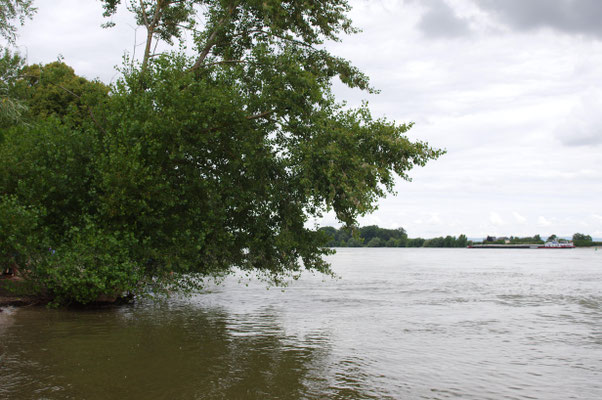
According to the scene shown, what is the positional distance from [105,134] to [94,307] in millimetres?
8747

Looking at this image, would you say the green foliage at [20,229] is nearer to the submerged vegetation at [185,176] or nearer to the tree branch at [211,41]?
the submerged vegetation at [185,176]

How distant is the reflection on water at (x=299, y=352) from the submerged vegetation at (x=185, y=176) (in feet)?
8.65

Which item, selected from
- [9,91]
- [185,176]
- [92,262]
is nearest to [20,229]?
[92,262]

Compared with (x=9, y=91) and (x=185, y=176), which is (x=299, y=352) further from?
(x=9, y=91)

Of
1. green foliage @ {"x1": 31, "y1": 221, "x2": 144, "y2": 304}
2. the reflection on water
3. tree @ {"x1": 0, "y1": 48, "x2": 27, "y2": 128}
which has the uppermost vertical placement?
tree @ {"x1": 0, "y1": 48, "x2": 27, "y2": 128}

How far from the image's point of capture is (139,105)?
22.7m

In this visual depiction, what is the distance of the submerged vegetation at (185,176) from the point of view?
21.8 metres

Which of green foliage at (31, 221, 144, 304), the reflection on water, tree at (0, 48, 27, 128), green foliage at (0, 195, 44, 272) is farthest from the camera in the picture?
tree at (0, 48, 27, 128)

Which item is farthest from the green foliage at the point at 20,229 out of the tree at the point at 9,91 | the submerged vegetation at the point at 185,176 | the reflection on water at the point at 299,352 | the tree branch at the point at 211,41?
the tree branch at the point at 211,41

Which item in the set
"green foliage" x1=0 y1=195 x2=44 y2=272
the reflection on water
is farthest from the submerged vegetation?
the reflection on water

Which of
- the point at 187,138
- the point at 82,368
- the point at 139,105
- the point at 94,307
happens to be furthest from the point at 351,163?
the point at 94,307

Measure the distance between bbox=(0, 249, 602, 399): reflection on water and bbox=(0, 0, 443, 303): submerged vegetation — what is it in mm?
2636

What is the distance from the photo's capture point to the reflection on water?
13367 millimetres

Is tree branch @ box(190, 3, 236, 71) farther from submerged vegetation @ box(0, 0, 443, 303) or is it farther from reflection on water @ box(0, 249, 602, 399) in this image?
reflection on water @ box(0, 249, 602, 399)
